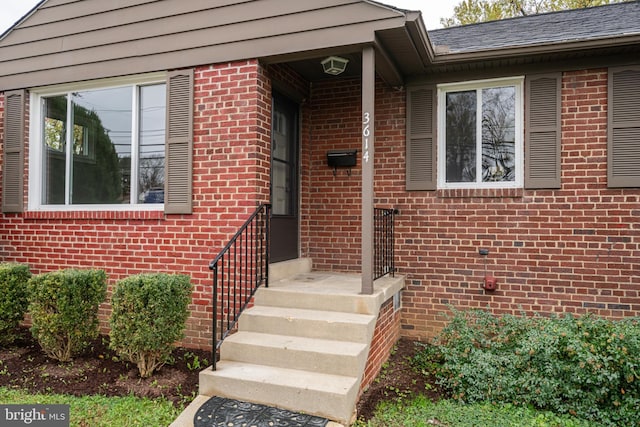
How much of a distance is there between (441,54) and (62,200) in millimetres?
4607

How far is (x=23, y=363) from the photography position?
404cm

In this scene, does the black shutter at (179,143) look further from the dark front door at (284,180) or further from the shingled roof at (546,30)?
the shingled roof at (546,30)

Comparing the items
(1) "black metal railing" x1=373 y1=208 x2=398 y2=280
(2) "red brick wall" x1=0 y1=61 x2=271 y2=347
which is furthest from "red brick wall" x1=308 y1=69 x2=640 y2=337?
(2) "red brick wall" x1=0 y1=61 x2=271 y2=347

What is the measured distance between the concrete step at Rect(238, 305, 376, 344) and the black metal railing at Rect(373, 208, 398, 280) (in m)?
1.20

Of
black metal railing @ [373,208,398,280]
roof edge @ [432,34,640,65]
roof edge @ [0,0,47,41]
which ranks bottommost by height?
black metal railing @ [373,208,398,280]

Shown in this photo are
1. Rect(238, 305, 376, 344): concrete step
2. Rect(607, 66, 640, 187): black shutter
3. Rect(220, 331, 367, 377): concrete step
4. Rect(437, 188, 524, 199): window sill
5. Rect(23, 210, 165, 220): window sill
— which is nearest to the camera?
Rect(220, 331, 367, 377): concrete step

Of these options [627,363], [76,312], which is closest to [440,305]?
[627,363]

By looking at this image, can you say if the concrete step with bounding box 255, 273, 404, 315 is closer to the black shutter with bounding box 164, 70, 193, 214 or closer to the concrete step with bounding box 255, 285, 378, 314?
the concrete step with bounding box 255, 285, 378, 314

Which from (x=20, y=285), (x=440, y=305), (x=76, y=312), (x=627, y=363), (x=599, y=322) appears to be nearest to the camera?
(x=627, y=363)

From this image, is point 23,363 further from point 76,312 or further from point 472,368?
point 472,368

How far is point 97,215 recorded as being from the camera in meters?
4.88

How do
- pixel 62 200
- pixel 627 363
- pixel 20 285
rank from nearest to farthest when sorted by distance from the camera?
pixel 627 363
pixel 20 285
pixel 62 200

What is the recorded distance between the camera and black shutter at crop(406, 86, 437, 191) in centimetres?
481

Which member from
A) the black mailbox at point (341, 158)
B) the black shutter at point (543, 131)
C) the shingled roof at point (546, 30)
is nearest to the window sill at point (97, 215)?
the black mailbox at point (341, 158)
